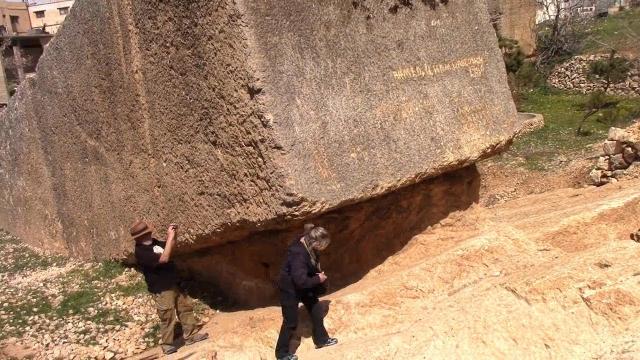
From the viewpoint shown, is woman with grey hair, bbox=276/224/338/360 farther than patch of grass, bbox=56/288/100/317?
No

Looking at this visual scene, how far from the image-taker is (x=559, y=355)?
314 centimetres

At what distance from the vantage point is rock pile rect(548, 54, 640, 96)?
632 inches

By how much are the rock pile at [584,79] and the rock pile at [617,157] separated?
9.15 metres

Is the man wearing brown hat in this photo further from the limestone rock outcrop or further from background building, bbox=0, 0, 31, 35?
background building, bbox=0, 0, 31, 35

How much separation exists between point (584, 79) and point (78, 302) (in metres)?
16.0

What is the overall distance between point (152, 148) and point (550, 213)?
316cm

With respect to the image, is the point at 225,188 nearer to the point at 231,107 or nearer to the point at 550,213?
the point at 231,107

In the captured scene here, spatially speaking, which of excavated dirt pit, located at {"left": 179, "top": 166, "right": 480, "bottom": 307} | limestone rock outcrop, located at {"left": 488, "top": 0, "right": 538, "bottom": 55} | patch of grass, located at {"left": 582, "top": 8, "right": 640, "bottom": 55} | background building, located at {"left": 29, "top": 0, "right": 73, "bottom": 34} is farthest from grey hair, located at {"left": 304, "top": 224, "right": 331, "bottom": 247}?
background building, located at {"left": 29, "top": 0, "right": 73, "bottom": 34}

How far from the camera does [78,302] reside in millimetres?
5211

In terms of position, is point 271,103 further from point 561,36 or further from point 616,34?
point 616,34

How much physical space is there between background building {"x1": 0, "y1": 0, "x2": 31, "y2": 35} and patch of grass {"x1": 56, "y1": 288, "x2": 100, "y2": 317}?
1151 inches

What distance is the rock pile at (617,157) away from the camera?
24.7ft

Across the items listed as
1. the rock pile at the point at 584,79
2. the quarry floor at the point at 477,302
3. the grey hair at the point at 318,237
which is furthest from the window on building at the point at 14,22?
the grey hair at the point at 318,237

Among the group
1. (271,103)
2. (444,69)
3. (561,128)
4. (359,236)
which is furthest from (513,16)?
(271,103)
